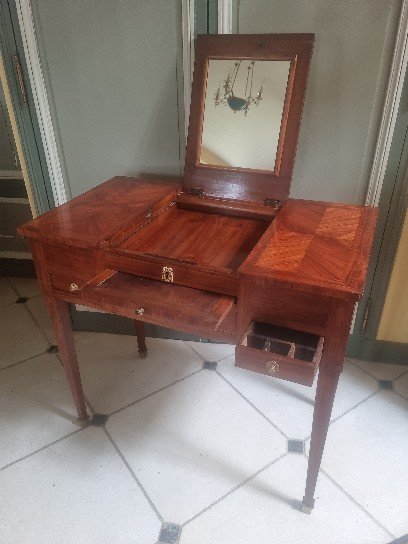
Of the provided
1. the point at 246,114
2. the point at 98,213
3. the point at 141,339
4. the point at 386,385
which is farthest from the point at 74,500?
the point at 246,114

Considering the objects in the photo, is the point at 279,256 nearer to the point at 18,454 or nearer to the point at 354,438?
the point at 354,438

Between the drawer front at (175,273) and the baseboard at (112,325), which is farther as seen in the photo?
the baseboard at (112,325)

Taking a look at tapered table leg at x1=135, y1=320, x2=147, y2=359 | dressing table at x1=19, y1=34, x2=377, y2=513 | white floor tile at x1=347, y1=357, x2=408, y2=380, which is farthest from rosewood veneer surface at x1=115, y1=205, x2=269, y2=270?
white floor tile at x1=347, y1=357, x2=408, y2=380

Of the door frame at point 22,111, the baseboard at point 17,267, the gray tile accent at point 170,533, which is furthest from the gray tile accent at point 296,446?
the baseboard at point 17,267

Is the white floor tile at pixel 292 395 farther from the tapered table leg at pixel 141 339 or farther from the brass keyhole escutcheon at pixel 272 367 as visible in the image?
the brass keyhole escutcheon at pixel 272 367

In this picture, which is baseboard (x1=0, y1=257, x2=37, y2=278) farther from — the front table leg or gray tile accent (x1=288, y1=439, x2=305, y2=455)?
gray tile accent (x1=288, y1=439, x2=305, y2=455)

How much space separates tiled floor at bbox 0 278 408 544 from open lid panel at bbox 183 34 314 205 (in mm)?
1114

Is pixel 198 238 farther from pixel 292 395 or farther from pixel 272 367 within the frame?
pixel 292 395

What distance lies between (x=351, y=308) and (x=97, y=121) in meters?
1.58

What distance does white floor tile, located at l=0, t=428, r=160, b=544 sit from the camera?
5.20 ft

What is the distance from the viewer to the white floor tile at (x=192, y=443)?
1743 mm

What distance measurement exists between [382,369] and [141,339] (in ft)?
4.67

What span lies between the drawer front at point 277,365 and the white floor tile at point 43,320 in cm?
167

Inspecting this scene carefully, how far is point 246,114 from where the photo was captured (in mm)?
1723
